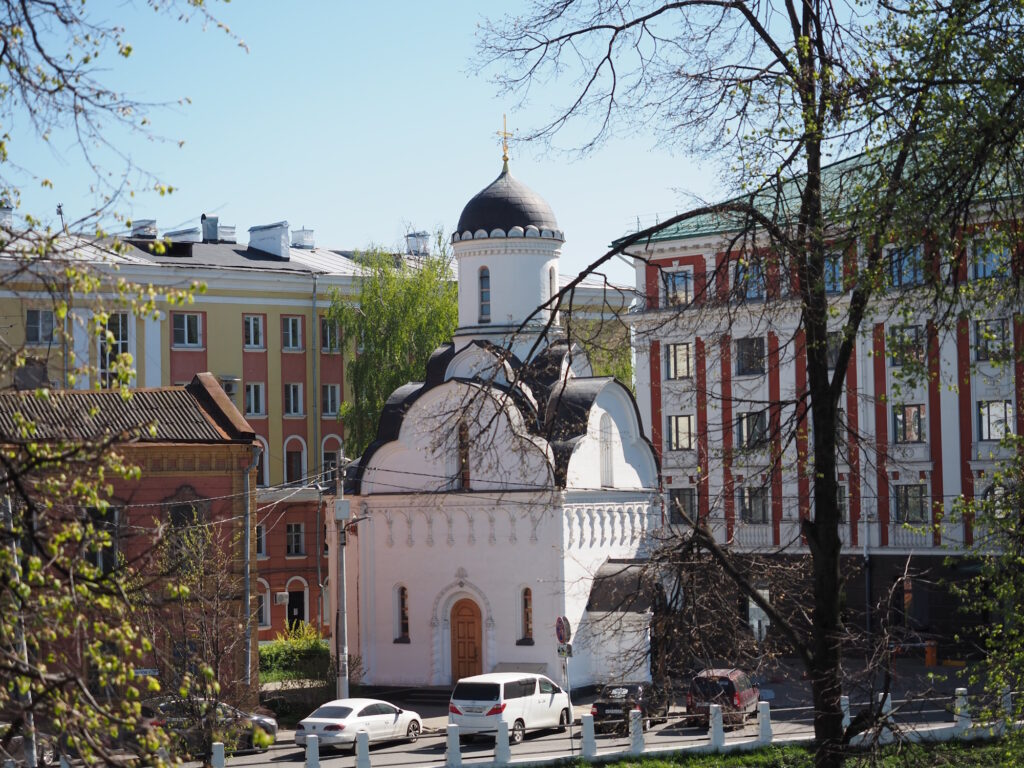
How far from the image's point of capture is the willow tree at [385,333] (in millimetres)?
48500

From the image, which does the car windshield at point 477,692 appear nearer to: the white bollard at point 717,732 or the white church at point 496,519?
the white bollard at point 717,732

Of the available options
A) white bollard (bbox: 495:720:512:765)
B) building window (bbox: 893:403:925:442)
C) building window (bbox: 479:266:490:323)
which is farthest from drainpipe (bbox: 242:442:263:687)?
building window (bbox: 893:403:925:442)

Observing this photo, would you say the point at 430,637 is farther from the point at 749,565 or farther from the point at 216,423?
the point at 749,565

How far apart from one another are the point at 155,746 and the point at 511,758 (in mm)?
19216

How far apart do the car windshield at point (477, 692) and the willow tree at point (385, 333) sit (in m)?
20.0

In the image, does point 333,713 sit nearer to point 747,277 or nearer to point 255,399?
point 747,277

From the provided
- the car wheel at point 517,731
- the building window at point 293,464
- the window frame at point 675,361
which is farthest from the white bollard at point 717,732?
the building window at point 293,464

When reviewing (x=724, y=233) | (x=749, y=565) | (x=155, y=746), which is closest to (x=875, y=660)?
(x=749, y=565)

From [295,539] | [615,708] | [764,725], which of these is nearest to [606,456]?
[615,708]

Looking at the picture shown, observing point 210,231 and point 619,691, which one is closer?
point 619,691

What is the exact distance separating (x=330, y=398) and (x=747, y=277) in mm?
43211

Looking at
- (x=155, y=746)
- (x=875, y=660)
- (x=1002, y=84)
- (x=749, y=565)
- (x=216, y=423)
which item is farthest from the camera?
(x=216, y=423)

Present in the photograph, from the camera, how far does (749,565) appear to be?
11.8 meters

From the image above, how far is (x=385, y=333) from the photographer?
161 ft
